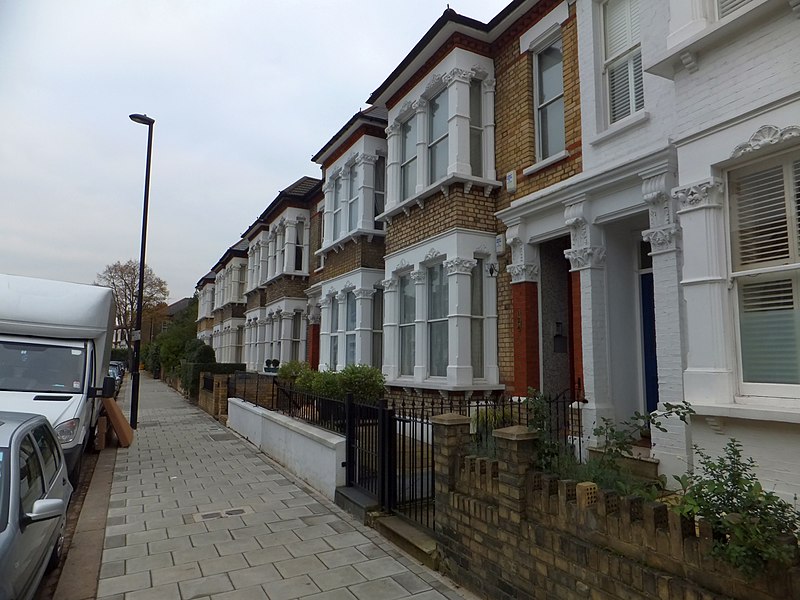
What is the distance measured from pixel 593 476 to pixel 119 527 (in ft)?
Result: 16.3

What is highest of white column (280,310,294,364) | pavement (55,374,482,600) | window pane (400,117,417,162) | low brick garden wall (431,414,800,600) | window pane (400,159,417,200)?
window pane (400,117,417,162)

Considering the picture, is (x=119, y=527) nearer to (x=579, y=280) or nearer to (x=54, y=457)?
(x=54, y=457)

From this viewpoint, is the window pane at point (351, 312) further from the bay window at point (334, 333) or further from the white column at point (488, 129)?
the white column at point (488, 129)

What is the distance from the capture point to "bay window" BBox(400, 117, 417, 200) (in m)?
10.5

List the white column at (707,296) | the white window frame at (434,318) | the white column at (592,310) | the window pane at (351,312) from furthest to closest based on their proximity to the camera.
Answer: the window pane at (351,312)
the white window frame at (434,318)
the white column at (592,310)
the white column at (707,296)

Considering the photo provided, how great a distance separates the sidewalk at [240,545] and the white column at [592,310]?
3.38 m

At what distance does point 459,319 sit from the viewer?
28.6 ft

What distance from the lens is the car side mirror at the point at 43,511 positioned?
341 cm

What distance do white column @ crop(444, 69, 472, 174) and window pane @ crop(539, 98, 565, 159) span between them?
4.13 ft

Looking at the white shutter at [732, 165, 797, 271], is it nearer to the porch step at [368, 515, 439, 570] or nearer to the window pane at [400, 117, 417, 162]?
the porch step at [368, 515, 439, 570]

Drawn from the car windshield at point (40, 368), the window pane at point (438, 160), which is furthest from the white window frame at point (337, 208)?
the car windshield at point (40, 368)

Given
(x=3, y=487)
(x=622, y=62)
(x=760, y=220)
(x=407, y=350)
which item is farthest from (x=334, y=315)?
(x=760, y=220)

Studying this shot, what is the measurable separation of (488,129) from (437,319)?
3472 mm

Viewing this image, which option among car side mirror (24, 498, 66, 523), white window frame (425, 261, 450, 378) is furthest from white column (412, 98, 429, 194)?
car side mirror (24, 498, 66, 523)
